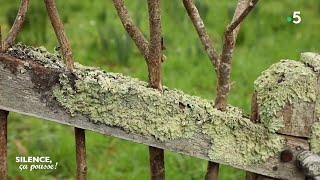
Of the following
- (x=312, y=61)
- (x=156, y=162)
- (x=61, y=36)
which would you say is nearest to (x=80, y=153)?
(x=156, y=162)

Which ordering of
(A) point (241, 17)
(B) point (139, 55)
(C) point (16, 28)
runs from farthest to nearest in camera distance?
(B) point (139, 55) → (C) point (16, 28) → (A) point (241, 17)

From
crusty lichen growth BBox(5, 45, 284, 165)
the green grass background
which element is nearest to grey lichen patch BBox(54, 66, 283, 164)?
crusty lichen growth BBox(5, 45, 284, 165)

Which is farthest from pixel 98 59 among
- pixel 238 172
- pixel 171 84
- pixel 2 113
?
pixel 2 113

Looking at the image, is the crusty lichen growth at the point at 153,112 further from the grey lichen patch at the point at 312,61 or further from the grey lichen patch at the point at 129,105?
the grey lichen patch at the point at 312,61

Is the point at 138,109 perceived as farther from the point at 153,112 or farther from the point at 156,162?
the point at 156,162

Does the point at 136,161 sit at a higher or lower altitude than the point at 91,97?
higher

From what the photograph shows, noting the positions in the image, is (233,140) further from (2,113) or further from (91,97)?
(2,113)
